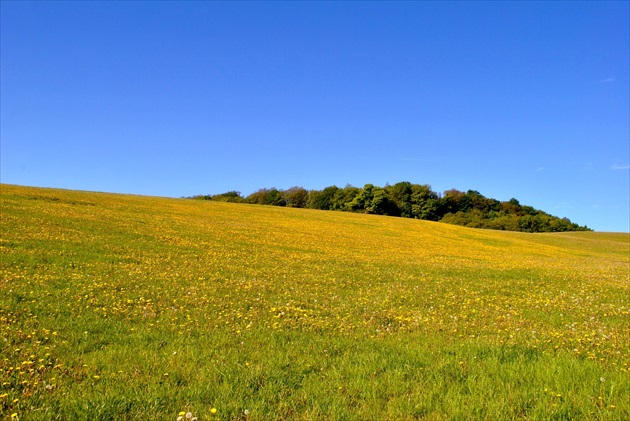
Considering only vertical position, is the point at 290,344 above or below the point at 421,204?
below

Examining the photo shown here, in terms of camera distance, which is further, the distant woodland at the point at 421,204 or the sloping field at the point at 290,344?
the distant woodland at the point at 421,204

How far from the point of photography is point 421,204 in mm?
127312

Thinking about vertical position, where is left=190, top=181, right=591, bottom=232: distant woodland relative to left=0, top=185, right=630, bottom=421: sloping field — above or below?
above

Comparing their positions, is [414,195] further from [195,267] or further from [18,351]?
[18,351]

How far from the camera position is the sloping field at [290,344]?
6.00m

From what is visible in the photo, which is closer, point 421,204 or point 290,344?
point 290,344

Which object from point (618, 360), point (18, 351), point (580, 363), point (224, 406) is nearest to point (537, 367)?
point (580, 363)

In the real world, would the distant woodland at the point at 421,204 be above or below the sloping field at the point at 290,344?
above

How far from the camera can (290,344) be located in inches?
344

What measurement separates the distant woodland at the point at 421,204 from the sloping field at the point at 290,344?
336 feet

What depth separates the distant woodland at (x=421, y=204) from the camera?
114812 mm

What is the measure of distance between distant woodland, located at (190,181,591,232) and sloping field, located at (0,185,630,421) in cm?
10243

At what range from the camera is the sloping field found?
6000mm

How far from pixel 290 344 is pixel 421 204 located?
123 m
